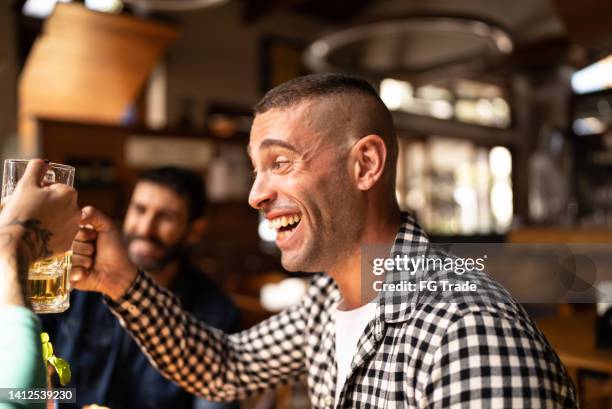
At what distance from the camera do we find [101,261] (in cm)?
116

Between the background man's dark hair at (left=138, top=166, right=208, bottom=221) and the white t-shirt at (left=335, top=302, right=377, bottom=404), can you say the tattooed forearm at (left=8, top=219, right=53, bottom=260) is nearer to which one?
the white t-shirt at (left=335, top=302, right=377, bottom=404)

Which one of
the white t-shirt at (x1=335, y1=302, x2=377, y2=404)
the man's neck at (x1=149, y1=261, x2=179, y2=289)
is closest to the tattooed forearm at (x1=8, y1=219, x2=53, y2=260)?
the white t-shirt at (x1=335, y1=302, x2=377, y2=404)

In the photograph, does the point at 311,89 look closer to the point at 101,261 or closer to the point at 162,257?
the point at 101,261

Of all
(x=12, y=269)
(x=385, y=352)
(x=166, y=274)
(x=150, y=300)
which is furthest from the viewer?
(x=166, y=274)

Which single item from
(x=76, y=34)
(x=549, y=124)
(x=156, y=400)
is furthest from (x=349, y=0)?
(x=156, y=400)

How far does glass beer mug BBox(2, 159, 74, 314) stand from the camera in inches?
32.0

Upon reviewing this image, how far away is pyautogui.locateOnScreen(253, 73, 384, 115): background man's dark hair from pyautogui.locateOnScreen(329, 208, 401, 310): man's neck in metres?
0.24

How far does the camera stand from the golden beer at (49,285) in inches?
33.9

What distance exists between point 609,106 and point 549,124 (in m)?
1.08

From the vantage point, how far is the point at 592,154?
26.3 feet

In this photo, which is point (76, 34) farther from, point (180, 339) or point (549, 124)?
point (549, 124)

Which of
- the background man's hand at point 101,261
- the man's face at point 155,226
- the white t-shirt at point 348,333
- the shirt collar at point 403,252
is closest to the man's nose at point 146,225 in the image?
the man's face at point 155,226

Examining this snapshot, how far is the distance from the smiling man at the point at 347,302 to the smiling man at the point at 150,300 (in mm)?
162

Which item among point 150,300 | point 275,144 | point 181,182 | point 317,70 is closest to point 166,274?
point 181,182
